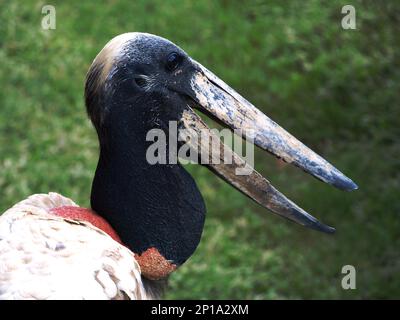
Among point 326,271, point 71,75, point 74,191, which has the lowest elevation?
point 326,271

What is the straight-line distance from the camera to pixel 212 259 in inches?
241

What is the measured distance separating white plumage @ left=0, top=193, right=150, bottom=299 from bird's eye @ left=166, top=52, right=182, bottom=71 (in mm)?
694

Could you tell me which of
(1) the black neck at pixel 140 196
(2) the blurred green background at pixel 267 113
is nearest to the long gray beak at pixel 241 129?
(1) the black neck at pixel 140 196

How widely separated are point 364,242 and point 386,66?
5.71ft

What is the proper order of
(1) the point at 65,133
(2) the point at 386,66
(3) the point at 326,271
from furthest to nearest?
(2) the point at 386,66
(1) the point at 65,133
(3) the point at 326,271

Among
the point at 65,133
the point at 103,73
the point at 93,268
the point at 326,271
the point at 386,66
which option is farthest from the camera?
the point at 386,66

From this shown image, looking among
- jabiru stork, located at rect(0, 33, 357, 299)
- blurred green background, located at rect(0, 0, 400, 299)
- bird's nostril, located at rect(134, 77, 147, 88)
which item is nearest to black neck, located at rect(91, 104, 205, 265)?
jabiru stork, located at rect(0, 33, 357, 299)

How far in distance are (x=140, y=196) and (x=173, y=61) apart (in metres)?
0.54

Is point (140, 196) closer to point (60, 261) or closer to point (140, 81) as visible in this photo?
point (140, 81)

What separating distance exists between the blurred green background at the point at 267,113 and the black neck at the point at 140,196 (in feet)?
7.23

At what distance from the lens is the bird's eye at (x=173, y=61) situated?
3598mm

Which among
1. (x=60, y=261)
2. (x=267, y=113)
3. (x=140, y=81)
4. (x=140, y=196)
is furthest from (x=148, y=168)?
(x=267, y=113)
